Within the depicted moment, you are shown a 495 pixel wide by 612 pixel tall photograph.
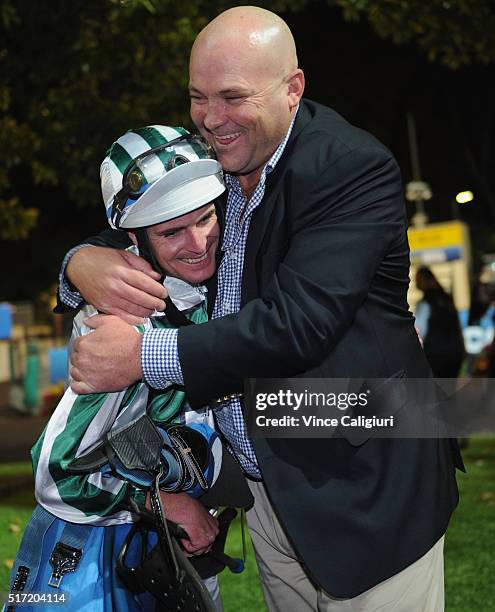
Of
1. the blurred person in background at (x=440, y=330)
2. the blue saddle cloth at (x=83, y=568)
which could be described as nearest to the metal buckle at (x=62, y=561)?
the blue saddle cloth at (x=83, y=568)

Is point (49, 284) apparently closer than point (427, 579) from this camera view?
No

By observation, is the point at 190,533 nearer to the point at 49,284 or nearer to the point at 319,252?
the point at 319,252

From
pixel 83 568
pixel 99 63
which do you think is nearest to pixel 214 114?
pixel 83 568

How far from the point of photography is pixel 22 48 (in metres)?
10.0

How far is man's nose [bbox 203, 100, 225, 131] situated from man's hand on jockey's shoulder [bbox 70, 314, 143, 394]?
1.92 feet

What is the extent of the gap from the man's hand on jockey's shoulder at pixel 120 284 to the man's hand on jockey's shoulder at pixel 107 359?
66mm

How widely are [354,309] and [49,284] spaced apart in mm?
45852

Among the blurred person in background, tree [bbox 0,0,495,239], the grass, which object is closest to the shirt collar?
the grass

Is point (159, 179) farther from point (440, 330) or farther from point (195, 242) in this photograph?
point (440, 330)

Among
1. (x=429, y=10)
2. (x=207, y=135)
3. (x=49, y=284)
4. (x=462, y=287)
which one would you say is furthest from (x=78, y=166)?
(x=49, y=284)

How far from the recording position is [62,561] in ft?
8.30

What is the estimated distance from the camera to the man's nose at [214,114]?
262 cm

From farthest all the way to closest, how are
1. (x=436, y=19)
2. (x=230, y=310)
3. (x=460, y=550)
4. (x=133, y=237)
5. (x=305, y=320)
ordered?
(x=436, y=19)
(x=460, y=550)
(x=133, y=237)
(x=230, y=310)
(x=305, y=320)

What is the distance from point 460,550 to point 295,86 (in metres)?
5.01
